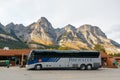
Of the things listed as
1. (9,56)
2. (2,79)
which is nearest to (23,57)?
(9,56)

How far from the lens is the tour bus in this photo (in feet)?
125

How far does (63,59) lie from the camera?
39.8 m

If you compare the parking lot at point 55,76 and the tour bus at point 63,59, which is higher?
the tour bus at point 63,59

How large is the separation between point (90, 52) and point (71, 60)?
10.5ft

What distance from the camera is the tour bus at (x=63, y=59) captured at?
38.2 meters

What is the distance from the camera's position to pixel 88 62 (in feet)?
133

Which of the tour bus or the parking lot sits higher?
the tour bus

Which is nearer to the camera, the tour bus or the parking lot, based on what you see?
the parking lot

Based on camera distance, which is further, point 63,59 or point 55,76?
point 63,59

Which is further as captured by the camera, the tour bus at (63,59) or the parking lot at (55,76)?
the tour bus at (63,59)

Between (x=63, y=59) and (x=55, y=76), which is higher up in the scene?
(x=63, y=59)

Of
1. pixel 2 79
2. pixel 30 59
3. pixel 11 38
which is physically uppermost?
pixel 11 38

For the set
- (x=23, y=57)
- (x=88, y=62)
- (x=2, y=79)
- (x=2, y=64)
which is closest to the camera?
(x=2, y=79)

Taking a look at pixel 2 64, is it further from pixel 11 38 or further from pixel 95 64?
pixel 11 38
